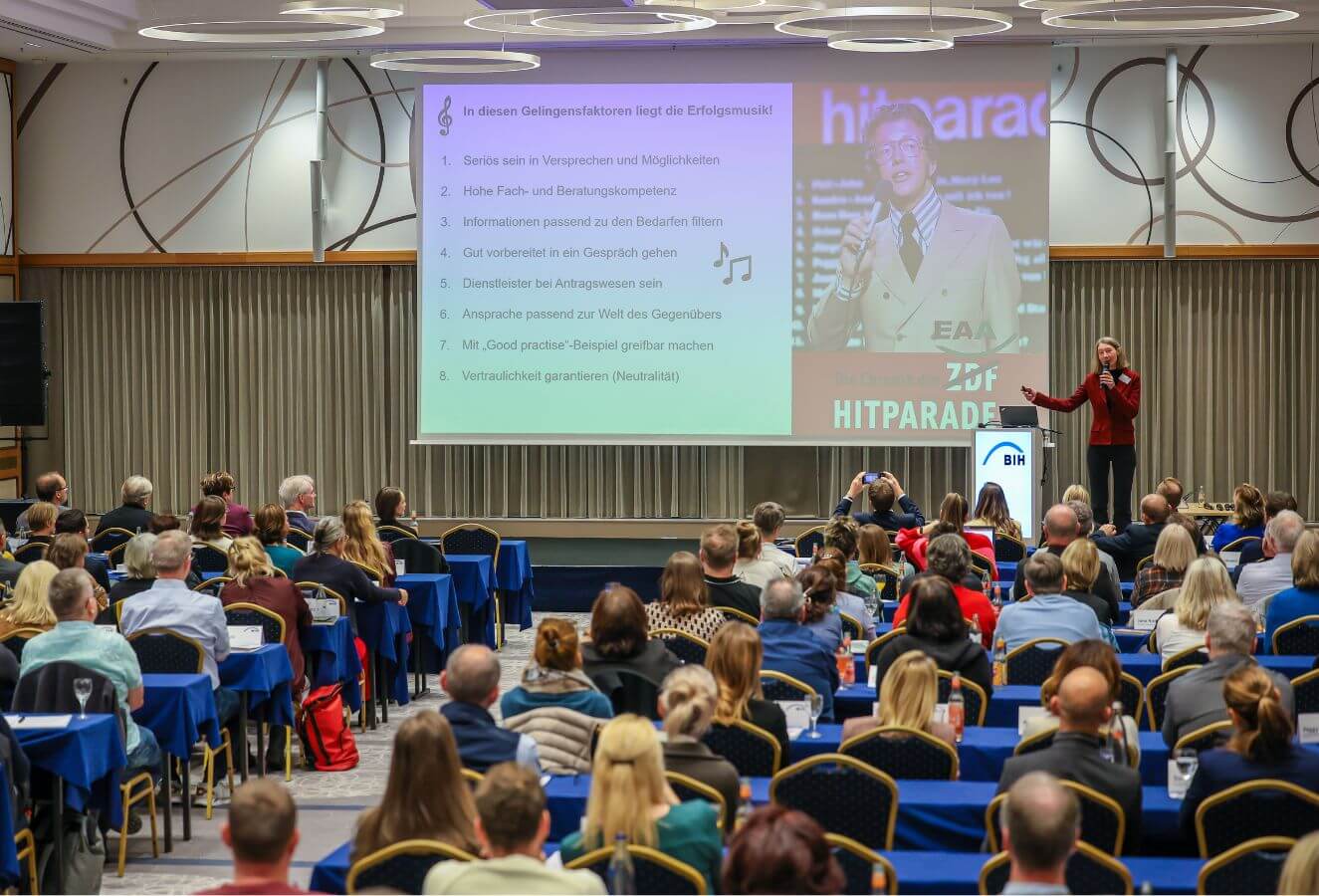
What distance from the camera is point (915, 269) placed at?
14211mm

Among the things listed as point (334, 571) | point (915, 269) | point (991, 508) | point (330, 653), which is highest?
point (915, 269)

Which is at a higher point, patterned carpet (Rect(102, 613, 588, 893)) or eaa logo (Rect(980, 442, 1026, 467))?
eaa logo (Rect(980, 442, 1026, 467))

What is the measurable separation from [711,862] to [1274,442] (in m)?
11.7

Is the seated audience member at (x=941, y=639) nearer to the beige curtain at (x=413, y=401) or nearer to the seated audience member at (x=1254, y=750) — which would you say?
the seated audience member at (x=1254, y=750)

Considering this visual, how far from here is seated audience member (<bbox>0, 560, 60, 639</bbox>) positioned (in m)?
6.99

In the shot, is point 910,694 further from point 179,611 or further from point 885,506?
point 885,506

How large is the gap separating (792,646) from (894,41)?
6965 millimetres

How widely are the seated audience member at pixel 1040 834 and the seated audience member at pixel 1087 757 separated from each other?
1.14 metres

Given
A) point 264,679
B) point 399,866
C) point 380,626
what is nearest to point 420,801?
point 399,866

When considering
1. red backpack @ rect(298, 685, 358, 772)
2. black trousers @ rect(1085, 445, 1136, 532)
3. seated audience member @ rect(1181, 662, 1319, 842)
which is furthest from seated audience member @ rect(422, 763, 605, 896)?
black trousers @ rect(1085, 445, 1136, 532)

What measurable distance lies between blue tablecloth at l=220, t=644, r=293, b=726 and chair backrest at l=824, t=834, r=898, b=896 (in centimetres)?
421

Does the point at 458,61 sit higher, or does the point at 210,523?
the point at 458,61

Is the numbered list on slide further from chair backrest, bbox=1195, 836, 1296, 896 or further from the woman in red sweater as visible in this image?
chair backrest, bbox=1195, 836, 1296, 896

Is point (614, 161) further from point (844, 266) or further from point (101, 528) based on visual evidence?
point (101, 528)
